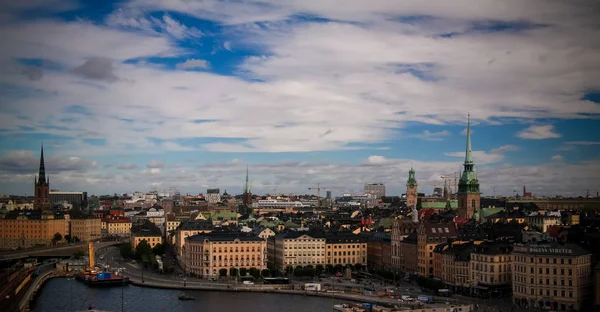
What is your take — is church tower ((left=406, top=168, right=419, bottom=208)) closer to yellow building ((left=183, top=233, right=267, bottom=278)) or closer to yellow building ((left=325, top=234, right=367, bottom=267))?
yellow building ((left=325, top=234, right=367, bottom=267))

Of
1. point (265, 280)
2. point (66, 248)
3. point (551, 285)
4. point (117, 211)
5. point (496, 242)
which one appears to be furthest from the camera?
point (117, 211)

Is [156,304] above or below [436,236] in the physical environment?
below

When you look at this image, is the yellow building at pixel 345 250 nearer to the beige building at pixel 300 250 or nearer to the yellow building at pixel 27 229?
the beige building at pixel 300 250

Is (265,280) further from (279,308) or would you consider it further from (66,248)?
(66,248)

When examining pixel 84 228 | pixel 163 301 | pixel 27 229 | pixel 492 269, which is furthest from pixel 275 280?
pixel 84 228

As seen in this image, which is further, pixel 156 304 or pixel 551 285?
pixel 156 304

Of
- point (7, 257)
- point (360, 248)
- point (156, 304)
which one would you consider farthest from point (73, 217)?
point (156, 304)
